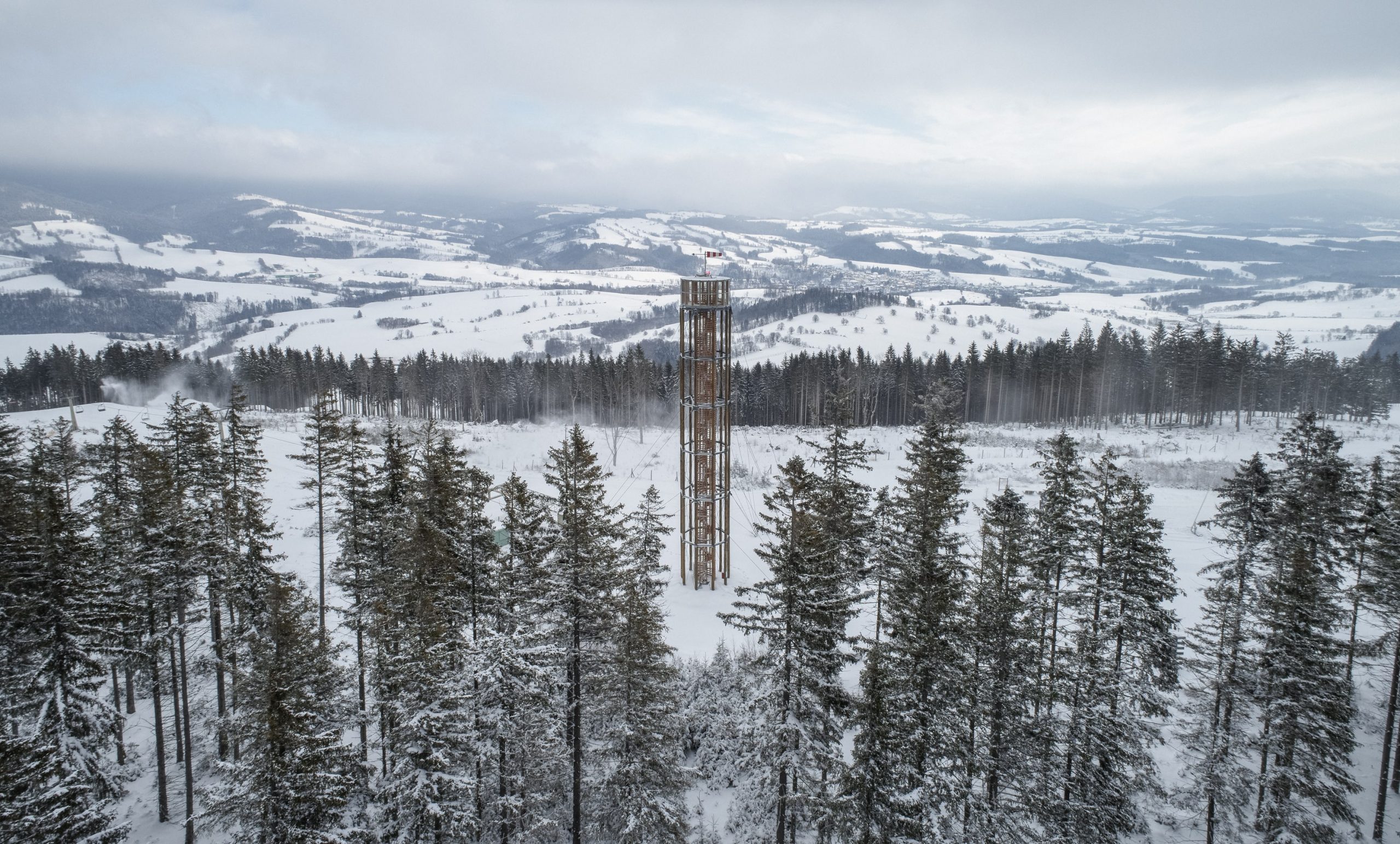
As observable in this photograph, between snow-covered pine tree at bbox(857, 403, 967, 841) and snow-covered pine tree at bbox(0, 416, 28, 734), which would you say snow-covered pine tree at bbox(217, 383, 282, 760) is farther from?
snow-covered pine tree at bbox(857, 403, 967, 841)

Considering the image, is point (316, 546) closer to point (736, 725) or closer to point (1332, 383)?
point (736, 725)

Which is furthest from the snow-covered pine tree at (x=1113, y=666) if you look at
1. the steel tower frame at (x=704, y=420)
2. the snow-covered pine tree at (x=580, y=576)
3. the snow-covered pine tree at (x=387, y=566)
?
the snow-covered pine tree at (x=387, y=566)

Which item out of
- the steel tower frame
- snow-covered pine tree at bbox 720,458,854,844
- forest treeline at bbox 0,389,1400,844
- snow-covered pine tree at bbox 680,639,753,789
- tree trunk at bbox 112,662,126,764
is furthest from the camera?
the steel tower frame

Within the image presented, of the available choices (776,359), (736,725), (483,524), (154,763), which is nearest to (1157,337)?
(776,359)

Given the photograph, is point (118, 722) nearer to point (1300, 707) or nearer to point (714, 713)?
point (714, 713)

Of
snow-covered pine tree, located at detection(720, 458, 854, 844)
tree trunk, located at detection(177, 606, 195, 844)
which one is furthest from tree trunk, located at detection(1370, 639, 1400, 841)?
tree trunk, located at detection(177, 606, 195, 844)

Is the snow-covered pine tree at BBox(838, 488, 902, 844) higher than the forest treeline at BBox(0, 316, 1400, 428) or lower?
lower
